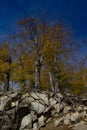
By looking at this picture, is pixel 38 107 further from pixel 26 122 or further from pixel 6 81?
pixel 6 81

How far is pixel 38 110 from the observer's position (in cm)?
2092

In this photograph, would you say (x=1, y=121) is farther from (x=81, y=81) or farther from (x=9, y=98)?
(x=81, y=81)

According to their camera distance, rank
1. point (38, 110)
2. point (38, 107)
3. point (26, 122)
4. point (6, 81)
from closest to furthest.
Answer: point (26, 122), point (38, 110), point (38, 107), point (6, 81)

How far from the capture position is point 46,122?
20000 mm

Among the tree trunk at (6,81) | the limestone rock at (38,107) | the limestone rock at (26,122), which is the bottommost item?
the limestone rock at (26,122)

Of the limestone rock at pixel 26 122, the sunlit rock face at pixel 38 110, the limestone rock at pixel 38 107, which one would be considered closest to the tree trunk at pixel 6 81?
the sunlit rock face at pixel 38 110

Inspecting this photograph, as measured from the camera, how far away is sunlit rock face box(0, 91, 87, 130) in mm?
19516

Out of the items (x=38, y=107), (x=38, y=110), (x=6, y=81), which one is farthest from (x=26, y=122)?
(x=6, y=81)

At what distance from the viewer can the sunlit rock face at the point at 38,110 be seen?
19.5 meters

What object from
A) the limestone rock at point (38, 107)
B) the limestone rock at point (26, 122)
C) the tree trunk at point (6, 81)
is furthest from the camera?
the tree trunk at point (6, 81)

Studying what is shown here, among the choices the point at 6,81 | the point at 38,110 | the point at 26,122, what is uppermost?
the point at 6,81

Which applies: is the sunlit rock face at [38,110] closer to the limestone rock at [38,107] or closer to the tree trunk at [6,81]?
the limestone rock at [38,107]

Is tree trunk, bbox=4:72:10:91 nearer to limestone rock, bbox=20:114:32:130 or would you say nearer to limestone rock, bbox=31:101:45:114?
limestone rock, bbox=31:101:45:114

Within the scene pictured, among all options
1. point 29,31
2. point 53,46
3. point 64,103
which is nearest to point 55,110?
point 64,103
